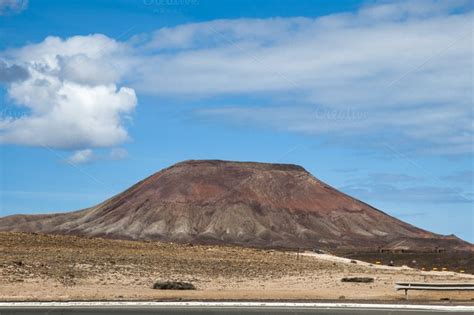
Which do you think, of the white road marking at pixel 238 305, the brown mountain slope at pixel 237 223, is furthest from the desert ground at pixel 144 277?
the brown mountain slope at pixel 237 223

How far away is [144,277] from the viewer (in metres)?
44.8

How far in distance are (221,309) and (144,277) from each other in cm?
2078

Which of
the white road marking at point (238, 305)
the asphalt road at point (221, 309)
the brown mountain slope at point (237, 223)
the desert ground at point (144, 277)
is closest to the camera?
the asphalt road at point (221, 309)

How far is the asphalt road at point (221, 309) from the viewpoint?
78.3 ft

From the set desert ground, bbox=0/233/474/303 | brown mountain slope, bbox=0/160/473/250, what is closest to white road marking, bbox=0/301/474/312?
desert ground, bbox=0/233/474/303

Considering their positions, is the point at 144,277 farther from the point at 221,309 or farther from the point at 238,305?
the point at 221,309

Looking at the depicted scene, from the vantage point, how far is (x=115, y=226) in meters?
180

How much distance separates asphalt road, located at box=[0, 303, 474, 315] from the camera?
23.9 m

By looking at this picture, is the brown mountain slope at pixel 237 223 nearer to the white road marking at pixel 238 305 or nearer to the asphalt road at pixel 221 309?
the white road marking at pixel 238 305

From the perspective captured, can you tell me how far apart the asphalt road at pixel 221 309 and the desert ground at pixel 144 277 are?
4.36m

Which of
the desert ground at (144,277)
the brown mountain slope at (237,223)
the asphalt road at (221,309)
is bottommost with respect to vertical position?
the asphalt road at (221,309)

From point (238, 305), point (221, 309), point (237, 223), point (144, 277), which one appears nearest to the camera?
point (221, 309)

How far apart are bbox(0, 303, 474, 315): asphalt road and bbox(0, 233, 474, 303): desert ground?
4.36m

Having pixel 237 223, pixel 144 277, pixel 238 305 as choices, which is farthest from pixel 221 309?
pixel 237 223
